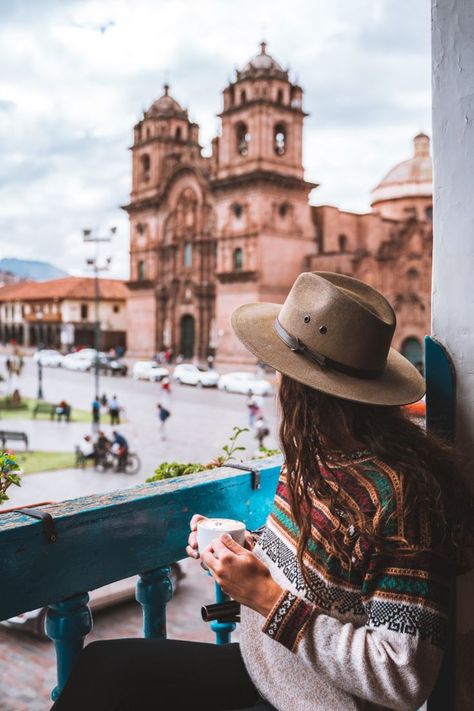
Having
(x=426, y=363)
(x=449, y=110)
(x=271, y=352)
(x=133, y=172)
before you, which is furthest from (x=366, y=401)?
(x=133, y=172)

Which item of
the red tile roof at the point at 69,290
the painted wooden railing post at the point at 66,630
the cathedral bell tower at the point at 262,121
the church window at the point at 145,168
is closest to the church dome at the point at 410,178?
the cathedral bell tower at the point at 262,121

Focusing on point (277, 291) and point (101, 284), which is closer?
point (277, 291)

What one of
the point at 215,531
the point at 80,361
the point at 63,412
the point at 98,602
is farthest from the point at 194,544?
the point at 80,361

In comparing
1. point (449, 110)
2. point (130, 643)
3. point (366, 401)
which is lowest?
point (130, 643)

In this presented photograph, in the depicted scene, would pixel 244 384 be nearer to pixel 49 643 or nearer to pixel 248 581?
pixel 49 643

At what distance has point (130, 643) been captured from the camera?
196 centimetres

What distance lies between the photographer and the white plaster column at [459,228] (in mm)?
1993

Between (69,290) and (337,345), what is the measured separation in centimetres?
6545

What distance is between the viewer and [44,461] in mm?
17406

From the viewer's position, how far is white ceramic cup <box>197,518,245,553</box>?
195cm

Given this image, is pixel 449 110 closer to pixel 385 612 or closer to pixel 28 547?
pixel 385 612

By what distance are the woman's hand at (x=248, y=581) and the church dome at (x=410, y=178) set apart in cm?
Answer: 5369

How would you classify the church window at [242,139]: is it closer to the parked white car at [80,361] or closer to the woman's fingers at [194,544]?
the parked white car at [80,361]

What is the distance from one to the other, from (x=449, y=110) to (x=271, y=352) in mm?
900
